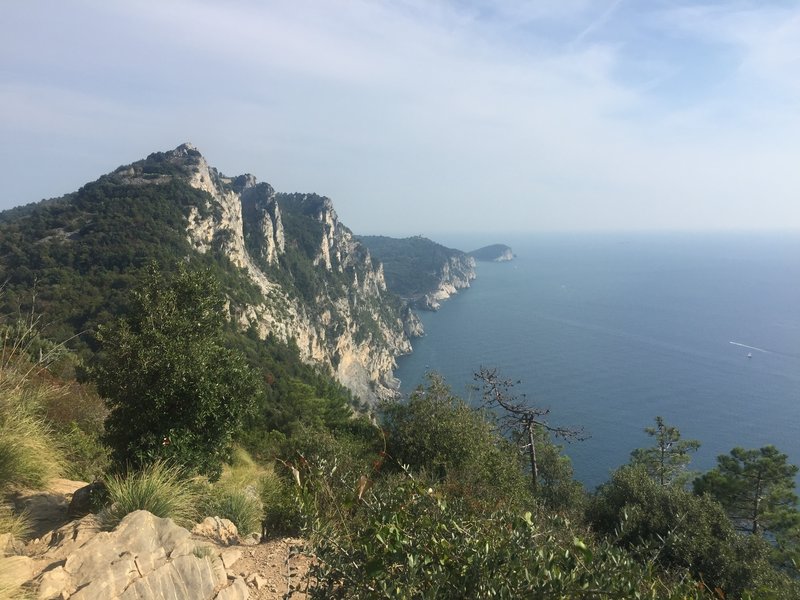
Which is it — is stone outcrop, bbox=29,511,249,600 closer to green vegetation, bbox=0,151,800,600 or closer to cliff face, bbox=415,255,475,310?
green vegetation, bbox=0,151,800,600

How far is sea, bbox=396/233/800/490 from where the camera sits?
49812 millimetres

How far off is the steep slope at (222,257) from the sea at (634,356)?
14.1 meters

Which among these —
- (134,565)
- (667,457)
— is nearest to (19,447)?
(134,565)

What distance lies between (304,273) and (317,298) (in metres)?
5.23

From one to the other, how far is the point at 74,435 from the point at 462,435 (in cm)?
903

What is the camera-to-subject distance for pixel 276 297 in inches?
2621

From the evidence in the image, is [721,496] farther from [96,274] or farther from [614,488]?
[96,274]

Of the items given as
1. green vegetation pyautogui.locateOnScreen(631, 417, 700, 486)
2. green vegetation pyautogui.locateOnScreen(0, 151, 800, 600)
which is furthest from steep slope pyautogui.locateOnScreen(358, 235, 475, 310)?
green vegetation pyautogui.locateOnScreen(0, 151, 800, 600)

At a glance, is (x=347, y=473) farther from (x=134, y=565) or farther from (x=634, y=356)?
(x=634, y=356)

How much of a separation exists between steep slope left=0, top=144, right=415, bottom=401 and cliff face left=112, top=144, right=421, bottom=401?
269 millimetres

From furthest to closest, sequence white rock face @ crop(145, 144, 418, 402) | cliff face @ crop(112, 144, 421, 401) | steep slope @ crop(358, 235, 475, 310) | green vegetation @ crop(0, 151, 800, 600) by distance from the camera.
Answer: steep slope @ crop(358, 235, 475, 310) < cliff face @ crop(112, 144, 421, 401) < white rock face @ crop(145, 144, 418, 402) < green vegetation @ crop(0, 151, 800, 600)

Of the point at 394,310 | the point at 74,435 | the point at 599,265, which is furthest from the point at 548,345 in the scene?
the point at 599,265

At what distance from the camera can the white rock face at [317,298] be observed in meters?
59.3

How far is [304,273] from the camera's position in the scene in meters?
82.9
